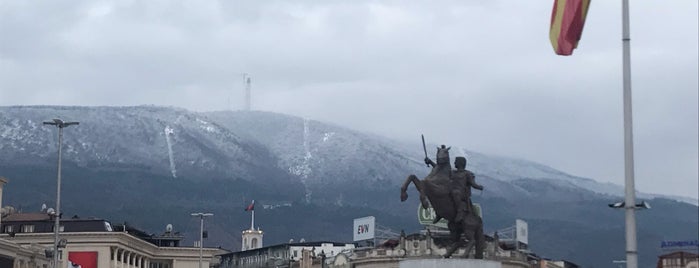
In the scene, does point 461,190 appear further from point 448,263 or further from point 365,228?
point 365,228

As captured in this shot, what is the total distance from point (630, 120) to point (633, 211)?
8.68 feet

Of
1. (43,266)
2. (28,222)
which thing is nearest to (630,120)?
(43,266)

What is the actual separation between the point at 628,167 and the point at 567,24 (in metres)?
4.62

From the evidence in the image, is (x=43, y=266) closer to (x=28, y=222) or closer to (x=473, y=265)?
(x=28, y=222)

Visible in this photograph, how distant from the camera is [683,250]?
150 m

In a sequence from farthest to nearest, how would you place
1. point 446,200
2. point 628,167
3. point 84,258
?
point 84,258 < point 446,200 < point 628,167

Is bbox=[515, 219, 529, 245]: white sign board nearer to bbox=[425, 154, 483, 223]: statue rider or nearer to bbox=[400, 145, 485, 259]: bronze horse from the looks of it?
bbox=[425, 154, 483, 223]: statue rider

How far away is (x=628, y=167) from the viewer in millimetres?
41312

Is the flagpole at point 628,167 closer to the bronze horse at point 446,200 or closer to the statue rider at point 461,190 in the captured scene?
the bronze horse at point 446,200

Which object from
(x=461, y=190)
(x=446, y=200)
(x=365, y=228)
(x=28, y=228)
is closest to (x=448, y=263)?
(x=446, y=200)

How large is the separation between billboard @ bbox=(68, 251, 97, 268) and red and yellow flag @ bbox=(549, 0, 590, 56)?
4901 inches

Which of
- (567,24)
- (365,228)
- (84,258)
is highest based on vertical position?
(365,228)

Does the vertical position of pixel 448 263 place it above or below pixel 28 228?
below

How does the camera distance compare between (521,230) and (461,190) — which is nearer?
(461,190)
